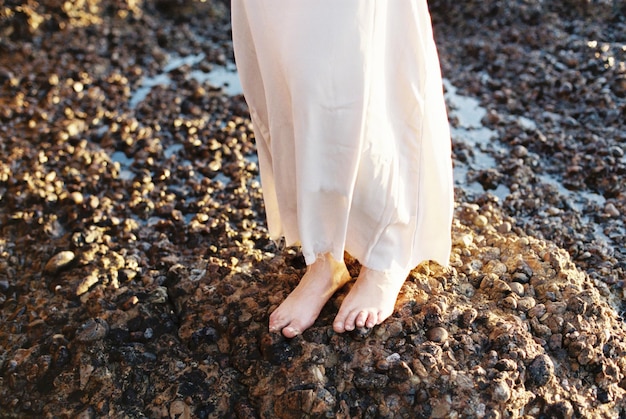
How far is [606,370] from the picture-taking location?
6.59 ft

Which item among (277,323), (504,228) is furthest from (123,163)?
(504,228)

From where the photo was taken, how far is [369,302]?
2.03 metres

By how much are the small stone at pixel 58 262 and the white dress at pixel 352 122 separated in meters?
0.99

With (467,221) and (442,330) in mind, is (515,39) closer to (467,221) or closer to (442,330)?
(467,221)

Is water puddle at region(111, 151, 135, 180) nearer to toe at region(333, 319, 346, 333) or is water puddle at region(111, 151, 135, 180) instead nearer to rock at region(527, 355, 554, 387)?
toe at region(333, 319, 346, 333)

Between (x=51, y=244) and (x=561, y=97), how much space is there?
101 inches

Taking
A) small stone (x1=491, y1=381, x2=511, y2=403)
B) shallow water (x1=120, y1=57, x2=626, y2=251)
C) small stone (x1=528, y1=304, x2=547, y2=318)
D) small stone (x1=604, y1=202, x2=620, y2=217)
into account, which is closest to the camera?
small stone (x1=491, y1=381, x2=511, y2=403)

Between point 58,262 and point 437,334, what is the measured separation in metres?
1.43

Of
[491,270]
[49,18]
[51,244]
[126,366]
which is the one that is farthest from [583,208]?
[49,18]

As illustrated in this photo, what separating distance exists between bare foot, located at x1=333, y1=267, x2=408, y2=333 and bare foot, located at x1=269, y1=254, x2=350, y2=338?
0.28 ft

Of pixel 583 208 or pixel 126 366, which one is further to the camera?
pixel 583 208

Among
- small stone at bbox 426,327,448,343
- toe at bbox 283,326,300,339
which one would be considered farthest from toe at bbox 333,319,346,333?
small stone at bbox 426,327,448,343

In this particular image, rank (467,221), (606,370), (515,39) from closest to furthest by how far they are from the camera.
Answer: (606,370), (467,221), (515,39)

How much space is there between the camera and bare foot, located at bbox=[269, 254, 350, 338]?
81.7 inches
